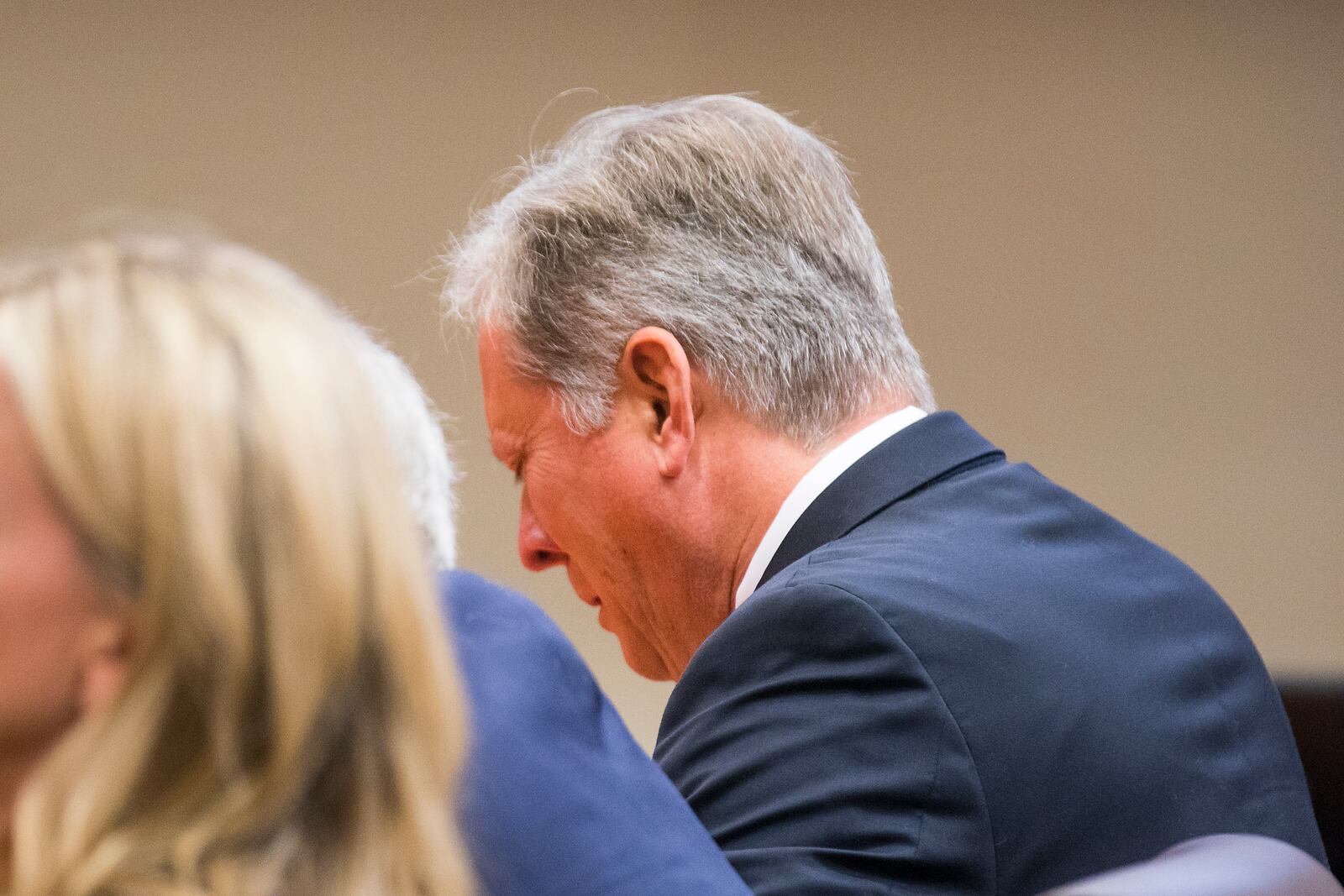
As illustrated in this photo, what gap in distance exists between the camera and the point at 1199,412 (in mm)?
3713

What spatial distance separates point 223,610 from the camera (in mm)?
661

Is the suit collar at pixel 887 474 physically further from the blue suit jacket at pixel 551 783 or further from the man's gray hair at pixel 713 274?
the blue suit jacket at pixel 551 783

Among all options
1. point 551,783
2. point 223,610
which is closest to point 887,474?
point 551,783

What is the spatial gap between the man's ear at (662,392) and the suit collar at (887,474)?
17 centimetres

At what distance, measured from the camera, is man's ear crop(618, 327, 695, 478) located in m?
1.63

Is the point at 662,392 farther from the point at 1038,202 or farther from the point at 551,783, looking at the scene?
the point at 1038,202

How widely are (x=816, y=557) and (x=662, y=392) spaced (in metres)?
0.35

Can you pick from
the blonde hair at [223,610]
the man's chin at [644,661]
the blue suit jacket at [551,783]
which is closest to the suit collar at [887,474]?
the man's chin at [644,661]

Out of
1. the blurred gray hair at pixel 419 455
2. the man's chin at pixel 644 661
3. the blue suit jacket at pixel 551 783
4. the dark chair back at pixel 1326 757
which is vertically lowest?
the dark chair back at pixel 1326 757

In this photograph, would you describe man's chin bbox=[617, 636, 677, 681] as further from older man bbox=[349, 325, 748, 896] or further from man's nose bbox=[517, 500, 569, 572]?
older man bbox=[349, 325, 748, 896]

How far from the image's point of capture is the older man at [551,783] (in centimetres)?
88

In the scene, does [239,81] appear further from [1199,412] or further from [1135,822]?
[1135,822]

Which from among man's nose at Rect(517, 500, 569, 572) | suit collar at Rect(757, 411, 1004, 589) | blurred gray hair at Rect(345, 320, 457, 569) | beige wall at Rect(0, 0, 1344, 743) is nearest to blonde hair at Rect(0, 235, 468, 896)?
blurred gray hair at Rect(345, 320, 457, 569)

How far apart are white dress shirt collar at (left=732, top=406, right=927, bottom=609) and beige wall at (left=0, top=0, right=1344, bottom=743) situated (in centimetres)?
207
